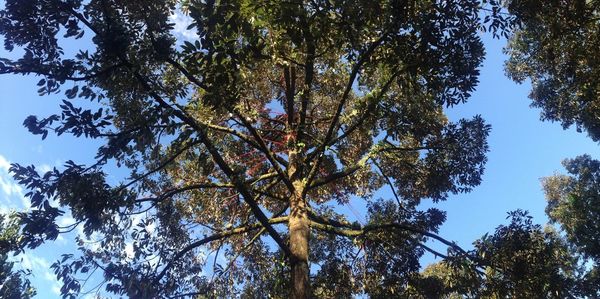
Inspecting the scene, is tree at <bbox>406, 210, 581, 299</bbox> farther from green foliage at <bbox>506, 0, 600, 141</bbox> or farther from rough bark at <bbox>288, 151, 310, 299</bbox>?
green foliage at <bbox>506, 0, 600, 141</bbox>

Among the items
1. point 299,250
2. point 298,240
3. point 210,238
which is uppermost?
point 210,238

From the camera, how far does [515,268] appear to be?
28.3 feet

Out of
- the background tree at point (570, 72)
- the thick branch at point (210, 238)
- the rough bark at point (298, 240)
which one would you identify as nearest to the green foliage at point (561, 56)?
the background tree at point (570, 72)


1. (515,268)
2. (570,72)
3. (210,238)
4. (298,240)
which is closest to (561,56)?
(570,72)

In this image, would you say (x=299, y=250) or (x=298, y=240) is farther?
(x=298, y=240)

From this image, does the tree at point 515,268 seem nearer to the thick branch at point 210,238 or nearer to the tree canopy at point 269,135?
the tree canopy at point 269,135

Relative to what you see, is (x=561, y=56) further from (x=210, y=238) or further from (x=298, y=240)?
(x=210, y=238)

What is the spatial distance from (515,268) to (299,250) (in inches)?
179

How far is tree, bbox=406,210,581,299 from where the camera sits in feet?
27.0

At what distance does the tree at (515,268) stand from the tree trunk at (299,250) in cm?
309

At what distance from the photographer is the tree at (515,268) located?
27.0ft

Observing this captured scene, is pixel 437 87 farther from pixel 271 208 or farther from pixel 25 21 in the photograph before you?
pixel 271 208

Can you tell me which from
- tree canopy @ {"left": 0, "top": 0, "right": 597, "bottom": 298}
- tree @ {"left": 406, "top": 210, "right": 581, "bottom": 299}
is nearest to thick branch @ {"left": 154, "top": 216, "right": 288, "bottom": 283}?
tree canopy @ {"left": 0, "top": 0, "right": 597, "bottom": 298}

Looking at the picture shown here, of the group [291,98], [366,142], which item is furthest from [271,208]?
[291,98]
